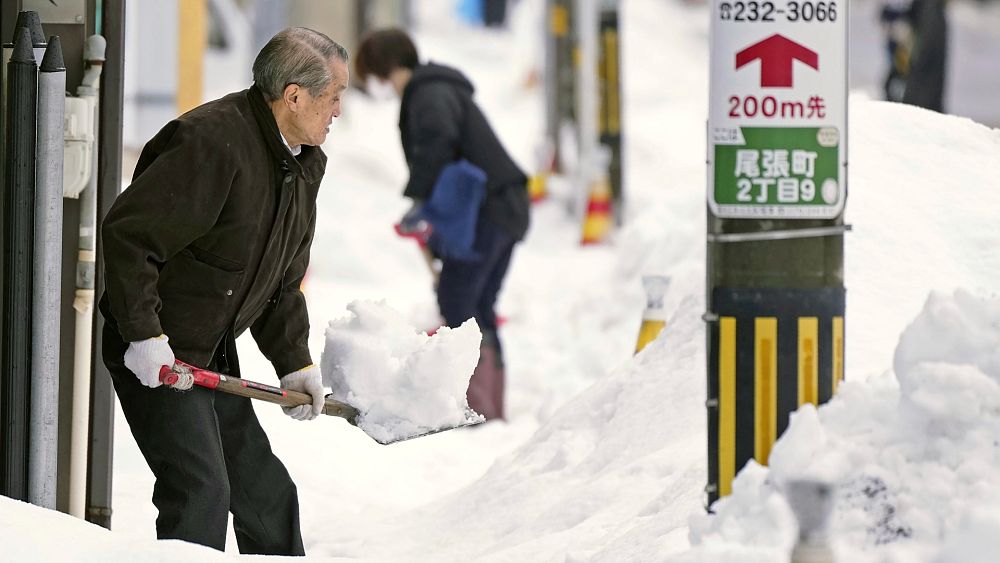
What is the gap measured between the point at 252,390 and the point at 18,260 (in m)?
0.69

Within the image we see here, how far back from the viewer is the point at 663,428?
549 centimetres

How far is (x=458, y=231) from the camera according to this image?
7.60 m

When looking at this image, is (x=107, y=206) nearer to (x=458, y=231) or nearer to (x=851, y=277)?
(x=851, y=277)

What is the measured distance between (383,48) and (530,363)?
7.43 feet

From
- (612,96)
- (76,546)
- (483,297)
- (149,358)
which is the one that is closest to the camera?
(76,546)

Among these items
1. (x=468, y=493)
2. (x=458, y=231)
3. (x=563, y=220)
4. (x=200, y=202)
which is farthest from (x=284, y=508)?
(x=563, y=220)

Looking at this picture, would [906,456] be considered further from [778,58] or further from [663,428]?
[663,428]

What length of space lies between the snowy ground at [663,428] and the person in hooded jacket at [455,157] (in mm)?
567

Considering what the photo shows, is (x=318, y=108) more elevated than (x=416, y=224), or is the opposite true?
(x=318, y=108)

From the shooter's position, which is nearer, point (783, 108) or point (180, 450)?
point (783, 108)

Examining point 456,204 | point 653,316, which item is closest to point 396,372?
point 653,316

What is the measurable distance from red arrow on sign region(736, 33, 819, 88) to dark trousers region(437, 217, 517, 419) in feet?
13.6

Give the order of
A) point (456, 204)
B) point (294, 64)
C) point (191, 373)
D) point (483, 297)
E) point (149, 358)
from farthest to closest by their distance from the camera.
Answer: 1. point (483, 297)
2. point (456, 204)
3. point (294, 64)
4. point (191, 373)
5. point (149, 358)

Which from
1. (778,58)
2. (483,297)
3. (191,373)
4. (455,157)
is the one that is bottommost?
(191,373)
